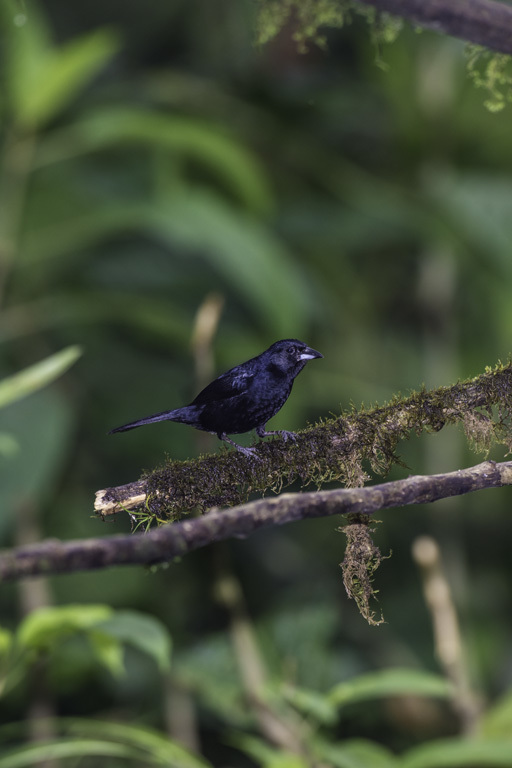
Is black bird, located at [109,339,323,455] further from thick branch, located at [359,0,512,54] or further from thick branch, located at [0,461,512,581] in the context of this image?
thick branch, located at [359,0,512,54]

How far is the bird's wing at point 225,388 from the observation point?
2.37 feet

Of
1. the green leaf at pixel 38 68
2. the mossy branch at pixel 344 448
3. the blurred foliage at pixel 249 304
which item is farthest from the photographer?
the green leaf at pixel 38 68

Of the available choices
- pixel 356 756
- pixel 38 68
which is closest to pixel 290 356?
pixel 356 756

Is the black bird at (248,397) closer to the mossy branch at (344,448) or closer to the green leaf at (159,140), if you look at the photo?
the mossy branch at (344,448)

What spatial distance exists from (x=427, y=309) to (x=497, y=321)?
433 millimetres

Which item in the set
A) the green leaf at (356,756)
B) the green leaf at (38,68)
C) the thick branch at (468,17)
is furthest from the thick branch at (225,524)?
the green leaf at (38,68)

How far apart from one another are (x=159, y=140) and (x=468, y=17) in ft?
5.81

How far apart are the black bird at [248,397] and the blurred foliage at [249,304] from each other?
1.15 m

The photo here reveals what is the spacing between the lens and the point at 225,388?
0.73 metres

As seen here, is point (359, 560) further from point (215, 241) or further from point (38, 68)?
point (38, 68)

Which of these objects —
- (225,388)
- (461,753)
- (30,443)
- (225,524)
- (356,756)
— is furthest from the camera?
(30,443)

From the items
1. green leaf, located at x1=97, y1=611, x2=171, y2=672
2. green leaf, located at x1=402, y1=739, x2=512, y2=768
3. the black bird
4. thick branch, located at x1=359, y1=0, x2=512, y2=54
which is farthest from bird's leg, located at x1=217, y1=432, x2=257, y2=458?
green leaf, located at x1=402, y1=739, x2=512, y2=768

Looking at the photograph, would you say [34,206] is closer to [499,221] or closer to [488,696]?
[499,221]

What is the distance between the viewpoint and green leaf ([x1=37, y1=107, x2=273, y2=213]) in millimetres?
2361
